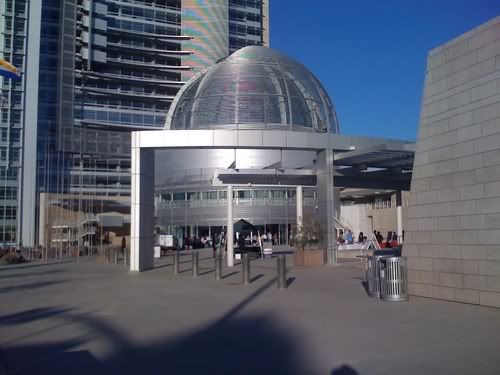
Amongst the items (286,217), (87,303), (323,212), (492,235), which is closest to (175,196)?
(286,217)

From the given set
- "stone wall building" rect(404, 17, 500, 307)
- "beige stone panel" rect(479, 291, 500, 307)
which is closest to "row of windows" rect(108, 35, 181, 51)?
"stone wall building" rect(404, 17, 500, 307)

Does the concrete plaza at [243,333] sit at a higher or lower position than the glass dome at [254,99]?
lower

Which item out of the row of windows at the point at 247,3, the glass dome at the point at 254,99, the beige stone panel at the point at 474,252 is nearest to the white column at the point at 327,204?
the beige stone panel at the point at 474,252

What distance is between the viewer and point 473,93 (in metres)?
11.2

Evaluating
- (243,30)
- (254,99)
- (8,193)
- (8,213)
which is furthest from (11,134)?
(254,99)

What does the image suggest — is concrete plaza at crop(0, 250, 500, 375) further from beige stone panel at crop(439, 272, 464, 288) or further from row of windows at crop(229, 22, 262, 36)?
row of windows at crop(229, 22, 262, 36)

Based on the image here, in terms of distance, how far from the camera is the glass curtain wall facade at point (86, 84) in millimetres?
71938

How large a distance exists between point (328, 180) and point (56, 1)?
74947mm

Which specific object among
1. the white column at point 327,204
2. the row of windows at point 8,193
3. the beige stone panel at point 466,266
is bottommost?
the beige stone panel at point 466,266

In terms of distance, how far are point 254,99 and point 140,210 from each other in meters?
16.9

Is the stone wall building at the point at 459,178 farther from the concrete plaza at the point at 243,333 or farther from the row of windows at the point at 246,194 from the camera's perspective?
the row of windows at the point at 246,194

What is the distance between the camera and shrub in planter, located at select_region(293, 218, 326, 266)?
2219 centimetres

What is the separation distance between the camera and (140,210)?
21.6m

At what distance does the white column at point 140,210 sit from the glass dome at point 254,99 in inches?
486
